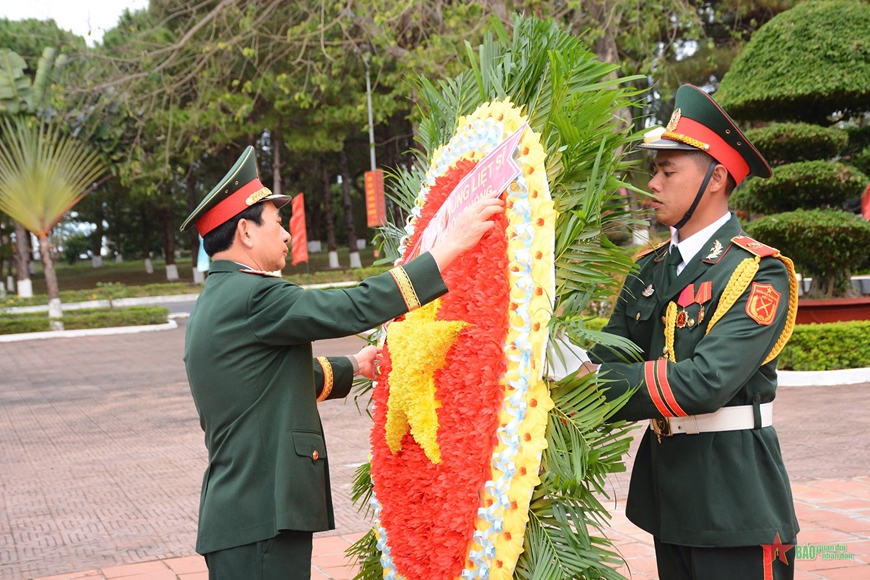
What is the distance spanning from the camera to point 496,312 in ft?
6.92

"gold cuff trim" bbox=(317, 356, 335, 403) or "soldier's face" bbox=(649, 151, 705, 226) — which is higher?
"soldier's face" bbox=(649, 151, 705, 226)

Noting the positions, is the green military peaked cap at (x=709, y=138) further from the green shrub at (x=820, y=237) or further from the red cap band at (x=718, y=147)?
the green shrub at (x=820, y=237)

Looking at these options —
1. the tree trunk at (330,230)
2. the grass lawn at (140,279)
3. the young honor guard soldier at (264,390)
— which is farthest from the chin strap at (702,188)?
the tree trunk at (330,230)

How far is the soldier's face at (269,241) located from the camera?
259 centimetres

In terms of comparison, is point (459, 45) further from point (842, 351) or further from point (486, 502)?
point (486, 502)

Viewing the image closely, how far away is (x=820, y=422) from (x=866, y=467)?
1.48m

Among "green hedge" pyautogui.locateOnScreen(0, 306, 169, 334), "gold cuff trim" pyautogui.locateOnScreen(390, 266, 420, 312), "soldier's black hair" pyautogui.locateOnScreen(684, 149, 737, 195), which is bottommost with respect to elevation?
"green hedge" pyautogui.locateOnScreen(0, 306, 169, 334)

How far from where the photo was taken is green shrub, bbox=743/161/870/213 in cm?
959

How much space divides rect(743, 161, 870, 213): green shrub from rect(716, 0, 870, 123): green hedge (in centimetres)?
82

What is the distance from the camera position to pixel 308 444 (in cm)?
243

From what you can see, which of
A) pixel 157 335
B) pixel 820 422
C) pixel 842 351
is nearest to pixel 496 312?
pixel 820 422

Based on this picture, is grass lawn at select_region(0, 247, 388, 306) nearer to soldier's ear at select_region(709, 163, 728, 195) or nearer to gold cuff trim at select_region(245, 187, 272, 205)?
gold cuff trim at select_region(245, 187, 272, 205)

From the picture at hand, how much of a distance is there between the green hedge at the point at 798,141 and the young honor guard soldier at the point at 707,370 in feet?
25.8

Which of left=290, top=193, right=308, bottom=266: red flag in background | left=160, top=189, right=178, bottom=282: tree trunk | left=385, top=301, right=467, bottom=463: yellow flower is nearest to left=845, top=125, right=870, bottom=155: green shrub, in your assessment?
left=385, top=301, right=467, bottom=463: yellow flower
